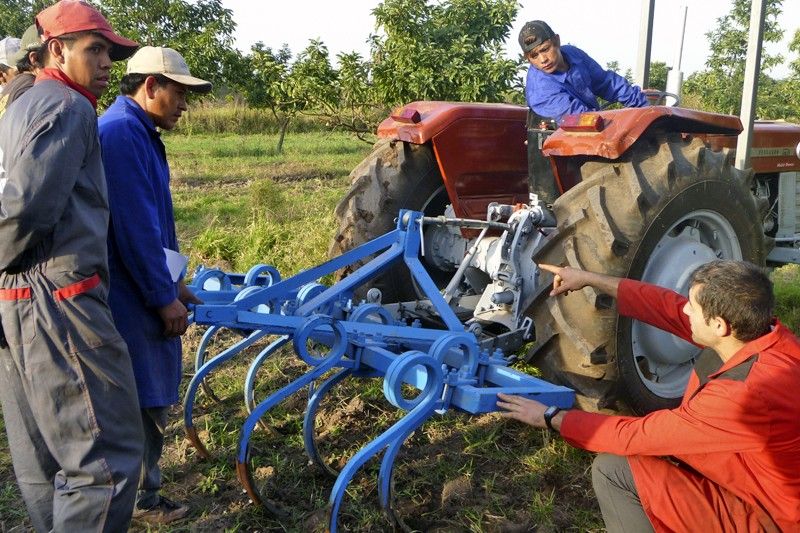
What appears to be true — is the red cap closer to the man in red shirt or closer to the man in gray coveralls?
the man in gray coveralls

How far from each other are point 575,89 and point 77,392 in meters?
2.52

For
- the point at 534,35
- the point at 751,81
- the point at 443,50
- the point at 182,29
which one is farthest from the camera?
the point at 182,29

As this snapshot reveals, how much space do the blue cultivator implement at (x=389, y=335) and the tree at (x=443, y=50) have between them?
623cm

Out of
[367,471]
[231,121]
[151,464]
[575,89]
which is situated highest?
[231,121]

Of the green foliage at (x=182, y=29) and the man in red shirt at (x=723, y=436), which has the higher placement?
the green foliage at (x=182, y=29)

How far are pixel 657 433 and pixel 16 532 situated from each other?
2.23 metres

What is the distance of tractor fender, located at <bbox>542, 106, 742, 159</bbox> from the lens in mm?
2701

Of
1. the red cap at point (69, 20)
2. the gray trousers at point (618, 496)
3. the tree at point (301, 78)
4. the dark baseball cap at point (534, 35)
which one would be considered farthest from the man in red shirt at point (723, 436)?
the tree at point (301, 78)

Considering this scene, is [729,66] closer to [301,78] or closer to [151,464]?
[301,78]

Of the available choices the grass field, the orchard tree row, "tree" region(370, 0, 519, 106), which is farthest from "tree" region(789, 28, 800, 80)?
the grass field

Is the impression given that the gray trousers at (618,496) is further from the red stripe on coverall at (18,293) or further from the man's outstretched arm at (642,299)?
the red stripe on coverall at (18,293)

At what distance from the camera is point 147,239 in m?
2.26

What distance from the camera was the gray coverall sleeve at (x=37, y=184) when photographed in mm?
1833

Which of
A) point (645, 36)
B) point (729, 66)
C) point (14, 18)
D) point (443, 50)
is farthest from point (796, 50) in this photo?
point (14, 18)
